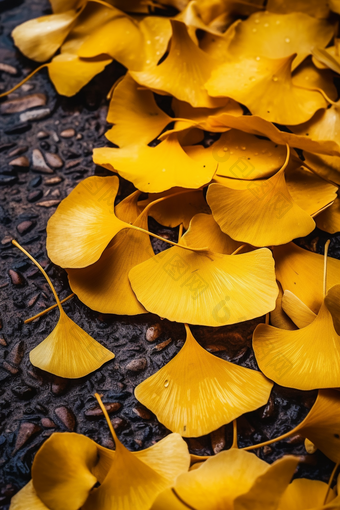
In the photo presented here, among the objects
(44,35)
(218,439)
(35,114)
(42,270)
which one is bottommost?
(218,439)

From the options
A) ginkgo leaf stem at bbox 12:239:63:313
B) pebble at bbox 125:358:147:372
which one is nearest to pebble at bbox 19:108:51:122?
ginkgo leaf stem at bbox 12:239:63:313

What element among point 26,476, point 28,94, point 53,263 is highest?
point 28,94

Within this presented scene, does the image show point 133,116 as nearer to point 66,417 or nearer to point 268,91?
point 268,91

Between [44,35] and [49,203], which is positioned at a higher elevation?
[44,35]

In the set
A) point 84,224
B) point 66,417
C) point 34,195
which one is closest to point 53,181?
point 34,195

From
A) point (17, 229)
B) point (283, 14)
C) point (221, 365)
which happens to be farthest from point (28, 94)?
point (221, 365)

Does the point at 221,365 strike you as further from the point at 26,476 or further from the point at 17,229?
the point at 17,229

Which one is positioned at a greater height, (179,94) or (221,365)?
(179,94)
